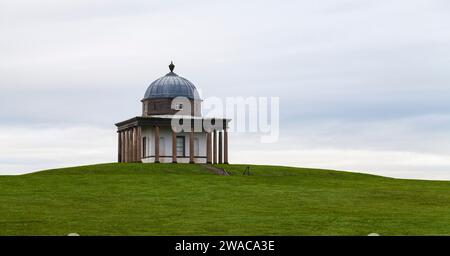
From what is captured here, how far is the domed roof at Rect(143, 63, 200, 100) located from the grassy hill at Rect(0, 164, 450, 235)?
21172 mm

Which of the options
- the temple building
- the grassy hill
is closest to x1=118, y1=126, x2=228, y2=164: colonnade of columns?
the temple building

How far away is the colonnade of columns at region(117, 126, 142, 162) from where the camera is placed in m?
75.4

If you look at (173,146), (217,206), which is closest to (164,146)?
(173,146)

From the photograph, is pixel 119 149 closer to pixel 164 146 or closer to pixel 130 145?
pixel 130 145

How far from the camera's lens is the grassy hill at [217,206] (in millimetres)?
31391

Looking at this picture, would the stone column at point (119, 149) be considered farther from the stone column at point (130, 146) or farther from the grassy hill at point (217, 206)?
the grassy hill at point (217, 206)

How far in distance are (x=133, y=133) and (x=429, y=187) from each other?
32.0 metres

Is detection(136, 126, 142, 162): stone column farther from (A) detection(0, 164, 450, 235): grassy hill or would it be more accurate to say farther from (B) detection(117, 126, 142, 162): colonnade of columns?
(A) detection(0, 164, 450, 235): grassy hill

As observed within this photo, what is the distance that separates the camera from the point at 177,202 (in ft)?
133

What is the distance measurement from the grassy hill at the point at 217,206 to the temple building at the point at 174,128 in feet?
61.9

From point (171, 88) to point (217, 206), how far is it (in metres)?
39.3

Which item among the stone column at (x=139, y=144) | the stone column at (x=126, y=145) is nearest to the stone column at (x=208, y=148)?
the stone column at (x=139, y=144)

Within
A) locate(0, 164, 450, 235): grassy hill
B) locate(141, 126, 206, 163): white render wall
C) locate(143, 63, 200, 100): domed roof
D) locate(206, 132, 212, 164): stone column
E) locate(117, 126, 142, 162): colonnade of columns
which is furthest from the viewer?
locate(143, 63, 200, 100): domed roof
